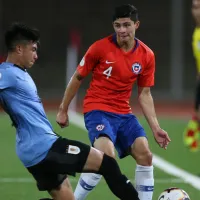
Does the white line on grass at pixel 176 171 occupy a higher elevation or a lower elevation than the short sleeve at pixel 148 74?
lower

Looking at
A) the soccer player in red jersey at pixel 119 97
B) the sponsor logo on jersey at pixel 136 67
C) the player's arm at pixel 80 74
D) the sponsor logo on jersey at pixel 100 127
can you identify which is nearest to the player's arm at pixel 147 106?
the soccer player in red jersey at pixel 119 97

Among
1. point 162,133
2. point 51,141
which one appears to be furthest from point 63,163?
point 162,133

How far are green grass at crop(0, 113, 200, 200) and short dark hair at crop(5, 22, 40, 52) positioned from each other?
8.87 ft

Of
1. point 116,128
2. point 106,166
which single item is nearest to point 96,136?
point 116,128

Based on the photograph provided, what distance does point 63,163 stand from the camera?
7.02m

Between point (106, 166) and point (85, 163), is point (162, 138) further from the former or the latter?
point (85, 163)

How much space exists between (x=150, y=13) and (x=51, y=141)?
1648cm

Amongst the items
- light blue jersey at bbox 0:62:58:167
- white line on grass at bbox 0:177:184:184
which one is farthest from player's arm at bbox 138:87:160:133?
white line on grass at bbox 0:177:184:184

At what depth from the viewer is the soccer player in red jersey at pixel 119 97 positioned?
832 centimetres

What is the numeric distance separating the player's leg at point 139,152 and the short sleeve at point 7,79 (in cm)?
184

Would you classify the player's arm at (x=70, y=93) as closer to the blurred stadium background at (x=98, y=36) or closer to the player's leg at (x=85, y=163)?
the player's leg at (x=85, y=163)

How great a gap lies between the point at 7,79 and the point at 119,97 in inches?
75.8

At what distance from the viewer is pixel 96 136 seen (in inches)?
327

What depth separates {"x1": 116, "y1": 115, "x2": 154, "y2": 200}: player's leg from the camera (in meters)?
8.30
